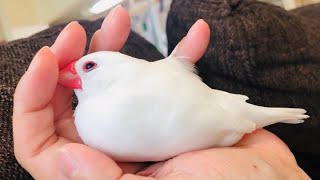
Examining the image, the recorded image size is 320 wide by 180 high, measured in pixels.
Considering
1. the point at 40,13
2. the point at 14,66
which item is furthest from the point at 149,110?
the point at 40,13

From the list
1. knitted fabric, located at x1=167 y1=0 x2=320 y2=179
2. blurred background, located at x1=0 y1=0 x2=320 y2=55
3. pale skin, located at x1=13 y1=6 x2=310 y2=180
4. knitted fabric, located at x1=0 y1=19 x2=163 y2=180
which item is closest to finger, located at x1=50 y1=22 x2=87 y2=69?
pale skin, located at x1=13 y1=6 x2=310 y2=180

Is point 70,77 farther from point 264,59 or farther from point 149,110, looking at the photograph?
point 264,59

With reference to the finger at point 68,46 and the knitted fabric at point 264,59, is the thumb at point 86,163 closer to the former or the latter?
the finger at point 68,46

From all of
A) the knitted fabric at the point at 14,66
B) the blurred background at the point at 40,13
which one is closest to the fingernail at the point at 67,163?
the knitted fabric at the point at 14,66

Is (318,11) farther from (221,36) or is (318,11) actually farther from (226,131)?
(226,131)

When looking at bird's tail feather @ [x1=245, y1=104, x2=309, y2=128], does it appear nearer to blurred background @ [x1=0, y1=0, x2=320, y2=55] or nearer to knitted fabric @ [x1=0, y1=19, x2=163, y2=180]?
knitted fabric @ [x1=0, y1=19, x2=163, y2=180]
